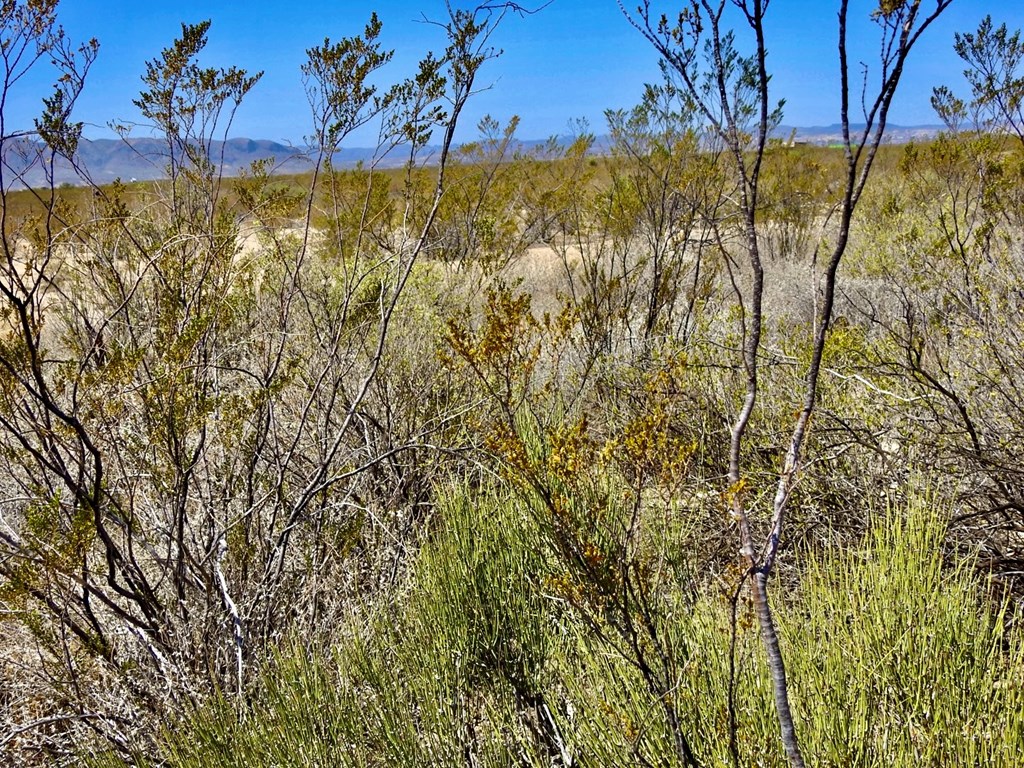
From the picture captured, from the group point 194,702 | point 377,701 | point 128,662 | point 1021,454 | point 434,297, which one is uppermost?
point 434,297

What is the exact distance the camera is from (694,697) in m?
1.61

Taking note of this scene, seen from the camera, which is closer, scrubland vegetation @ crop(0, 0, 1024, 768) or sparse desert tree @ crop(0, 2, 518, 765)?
scrubland vegetation @ crop(0, 0, 1024, 768)

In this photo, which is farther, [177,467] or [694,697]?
[177,467]

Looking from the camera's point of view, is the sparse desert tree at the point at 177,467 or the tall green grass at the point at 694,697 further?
the sparse desert tree at the point at 177,467

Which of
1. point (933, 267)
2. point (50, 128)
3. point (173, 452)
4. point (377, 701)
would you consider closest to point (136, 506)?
point (173, 452)

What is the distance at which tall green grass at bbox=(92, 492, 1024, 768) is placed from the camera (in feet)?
4.96

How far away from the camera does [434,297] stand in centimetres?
570

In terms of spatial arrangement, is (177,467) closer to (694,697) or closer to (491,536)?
(491,536)

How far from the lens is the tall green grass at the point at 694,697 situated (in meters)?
1.51

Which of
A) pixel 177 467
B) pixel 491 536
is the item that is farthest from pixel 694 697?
pixel 177 467

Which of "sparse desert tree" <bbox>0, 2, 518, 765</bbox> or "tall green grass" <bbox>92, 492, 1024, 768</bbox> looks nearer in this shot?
"tall green grass" <bbox>92, 492, 1024, 768</bbox>

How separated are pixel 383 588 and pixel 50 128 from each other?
2111mm

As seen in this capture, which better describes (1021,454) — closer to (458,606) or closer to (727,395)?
(727,395)

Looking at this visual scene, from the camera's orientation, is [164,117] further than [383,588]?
Yes
